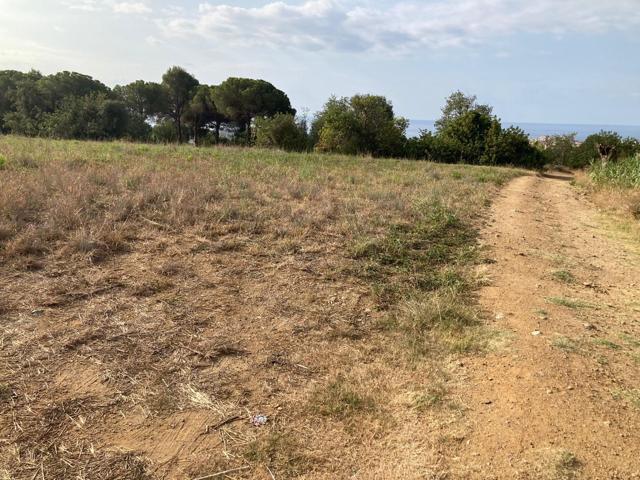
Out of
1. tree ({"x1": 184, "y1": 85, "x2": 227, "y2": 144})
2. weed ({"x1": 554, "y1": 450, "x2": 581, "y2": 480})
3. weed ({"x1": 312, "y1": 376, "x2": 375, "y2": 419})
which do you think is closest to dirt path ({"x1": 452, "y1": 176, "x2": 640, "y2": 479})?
weed ({"x1": 554, "y1": 450, "x2": 581, "y2": 480})

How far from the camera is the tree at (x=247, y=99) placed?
3041cm

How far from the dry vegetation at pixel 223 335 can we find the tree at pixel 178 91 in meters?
28.6

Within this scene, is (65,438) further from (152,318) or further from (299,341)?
(299,341)

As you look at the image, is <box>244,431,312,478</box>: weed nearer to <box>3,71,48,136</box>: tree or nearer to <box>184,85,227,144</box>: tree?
<box>3,71,48,136</box>: tree

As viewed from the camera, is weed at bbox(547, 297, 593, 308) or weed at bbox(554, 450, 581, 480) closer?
weed at bbox(554, 450, 581, 480)

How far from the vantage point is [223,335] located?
10.4 ft

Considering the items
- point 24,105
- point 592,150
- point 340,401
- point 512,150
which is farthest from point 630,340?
point 24,105

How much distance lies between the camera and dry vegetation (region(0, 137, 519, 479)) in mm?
2176

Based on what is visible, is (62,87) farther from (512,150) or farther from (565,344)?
(565,344)

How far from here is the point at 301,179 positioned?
9.41m

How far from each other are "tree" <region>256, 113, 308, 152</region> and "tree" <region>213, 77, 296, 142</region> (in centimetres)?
598

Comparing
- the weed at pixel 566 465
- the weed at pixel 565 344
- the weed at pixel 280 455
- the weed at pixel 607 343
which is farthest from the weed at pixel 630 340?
the weed at pixel 280 455

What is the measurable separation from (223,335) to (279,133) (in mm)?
21729

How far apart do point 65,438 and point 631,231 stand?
8.13m
